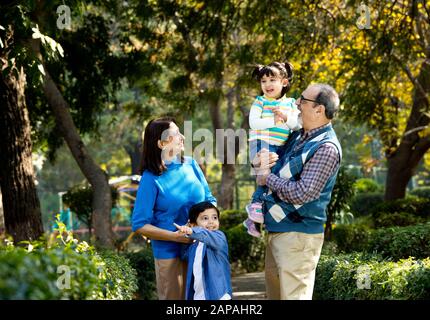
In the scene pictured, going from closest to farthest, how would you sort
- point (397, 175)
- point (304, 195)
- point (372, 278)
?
1. point (304, 195)
2. point (372, 278)
3. point (397, 175)

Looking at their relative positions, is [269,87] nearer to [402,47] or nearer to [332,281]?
[332,281]

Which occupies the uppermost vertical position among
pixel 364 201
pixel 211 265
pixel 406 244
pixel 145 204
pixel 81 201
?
pixel 145 204

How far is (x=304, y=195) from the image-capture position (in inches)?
174

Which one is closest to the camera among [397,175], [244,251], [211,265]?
[211,265]

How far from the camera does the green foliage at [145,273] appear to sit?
30.9 ft

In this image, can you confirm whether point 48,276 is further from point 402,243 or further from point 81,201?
point 81,201

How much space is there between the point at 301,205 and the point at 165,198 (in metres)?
1.06

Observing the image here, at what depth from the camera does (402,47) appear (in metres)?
13.5

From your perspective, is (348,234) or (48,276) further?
(348,234)

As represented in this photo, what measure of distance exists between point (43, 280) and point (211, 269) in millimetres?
1648

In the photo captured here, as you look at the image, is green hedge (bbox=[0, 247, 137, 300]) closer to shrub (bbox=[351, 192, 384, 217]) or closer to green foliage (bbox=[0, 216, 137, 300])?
green foliage (bbox=[0, 216, 137, 300])

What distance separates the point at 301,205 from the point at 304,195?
124mm

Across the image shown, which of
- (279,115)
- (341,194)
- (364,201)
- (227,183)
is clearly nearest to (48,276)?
(279,115)

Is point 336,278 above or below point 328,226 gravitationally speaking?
above
